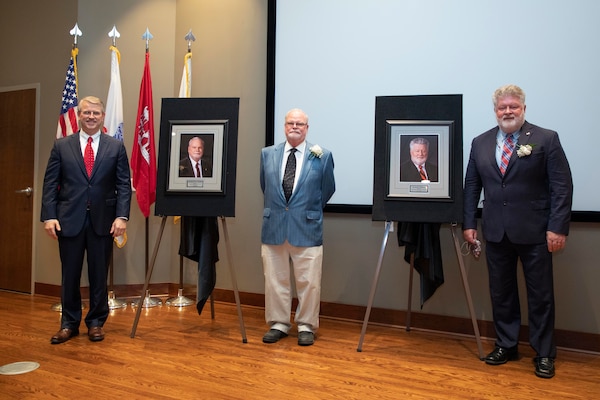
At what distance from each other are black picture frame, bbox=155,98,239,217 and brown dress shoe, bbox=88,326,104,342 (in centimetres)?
84

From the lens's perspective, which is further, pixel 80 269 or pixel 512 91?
pixel 80 269

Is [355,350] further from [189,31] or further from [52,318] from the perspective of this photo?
[189,31]

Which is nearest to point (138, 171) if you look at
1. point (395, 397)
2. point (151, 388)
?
point (151, 388)

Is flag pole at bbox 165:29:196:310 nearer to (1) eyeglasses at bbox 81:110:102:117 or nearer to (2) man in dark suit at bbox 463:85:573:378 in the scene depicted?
(1) eyeglasses at bbox 81:110:102:117

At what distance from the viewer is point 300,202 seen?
3447 millimetres

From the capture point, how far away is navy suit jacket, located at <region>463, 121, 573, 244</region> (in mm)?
2912

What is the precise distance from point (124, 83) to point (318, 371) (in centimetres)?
343

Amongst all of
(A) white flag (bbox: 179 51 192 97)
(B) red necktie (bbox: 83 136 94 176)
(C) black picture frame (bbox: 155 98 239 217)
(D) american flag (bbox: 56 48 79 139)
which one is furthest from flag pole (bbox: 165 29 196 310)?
(B) red necktie (bbox: 83 136 94 176)

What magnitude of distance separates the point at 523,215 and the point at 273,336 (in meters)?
1.73

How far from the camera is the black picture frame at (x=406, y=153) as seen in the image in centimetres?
322

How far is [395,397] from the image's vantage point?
250 centimetres

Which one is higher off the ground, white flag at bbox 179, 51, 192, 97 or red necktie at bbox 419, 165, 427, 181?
white flag at bbox 179, 51, 192, 97

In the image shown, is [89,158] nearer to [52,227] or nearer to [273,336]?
[52,227]

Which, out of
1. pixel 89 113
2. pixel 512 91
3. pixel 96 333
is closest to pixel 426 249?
pixel 512 91
